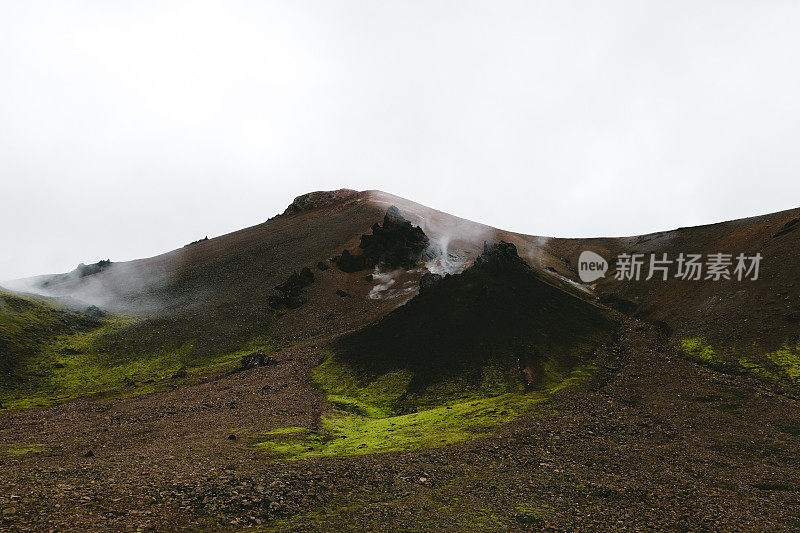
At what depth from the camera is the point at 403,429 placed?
4128 centimetres

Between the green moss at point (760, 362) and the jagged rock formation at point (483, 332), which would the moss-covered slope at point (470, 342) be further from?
the green moss at point (760, 362)

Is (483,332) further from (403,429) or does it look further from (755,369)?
(755,369)

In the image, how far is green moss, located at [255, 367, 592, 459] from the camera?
116ft

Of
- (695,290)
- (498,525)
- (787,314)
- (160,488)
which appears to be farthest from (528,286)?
(160,488)

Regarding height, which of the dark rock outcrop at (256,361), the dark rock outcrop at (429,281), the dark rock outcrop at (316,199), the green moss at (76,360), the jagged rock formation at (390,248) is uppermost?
the dark rock outcrop at (316,199)

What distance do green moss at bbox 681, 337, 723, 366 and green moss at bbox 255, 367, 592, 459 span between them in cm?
1787

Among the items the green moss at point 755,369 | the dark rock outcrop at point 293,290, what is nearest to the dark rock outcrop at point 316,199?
the dark rock outcrop at point 293,290

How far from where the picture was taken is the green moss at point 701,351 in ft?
174

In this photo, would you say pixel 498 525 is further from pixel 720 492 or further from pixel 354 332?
pixel 354 332

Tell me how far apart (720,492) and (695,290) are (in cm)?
5987

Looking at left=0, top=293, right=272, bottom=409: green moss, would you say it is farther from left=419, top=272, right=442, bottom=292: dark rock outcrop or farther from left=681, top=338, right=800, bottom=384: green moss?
left=681, top=338, right=800, bottom=384: green moss

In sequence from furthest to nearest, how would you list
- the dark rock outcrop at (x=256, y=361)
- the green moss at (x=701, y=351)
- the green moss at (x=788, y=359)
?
the dark rock outcrop at (x=256, y=361) < the green moss at (x=701, y=351) < the green moss at (x=788, y=359)

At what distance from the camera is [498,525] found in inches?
783

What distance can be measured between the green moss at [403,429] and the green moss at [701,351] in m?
17.9
